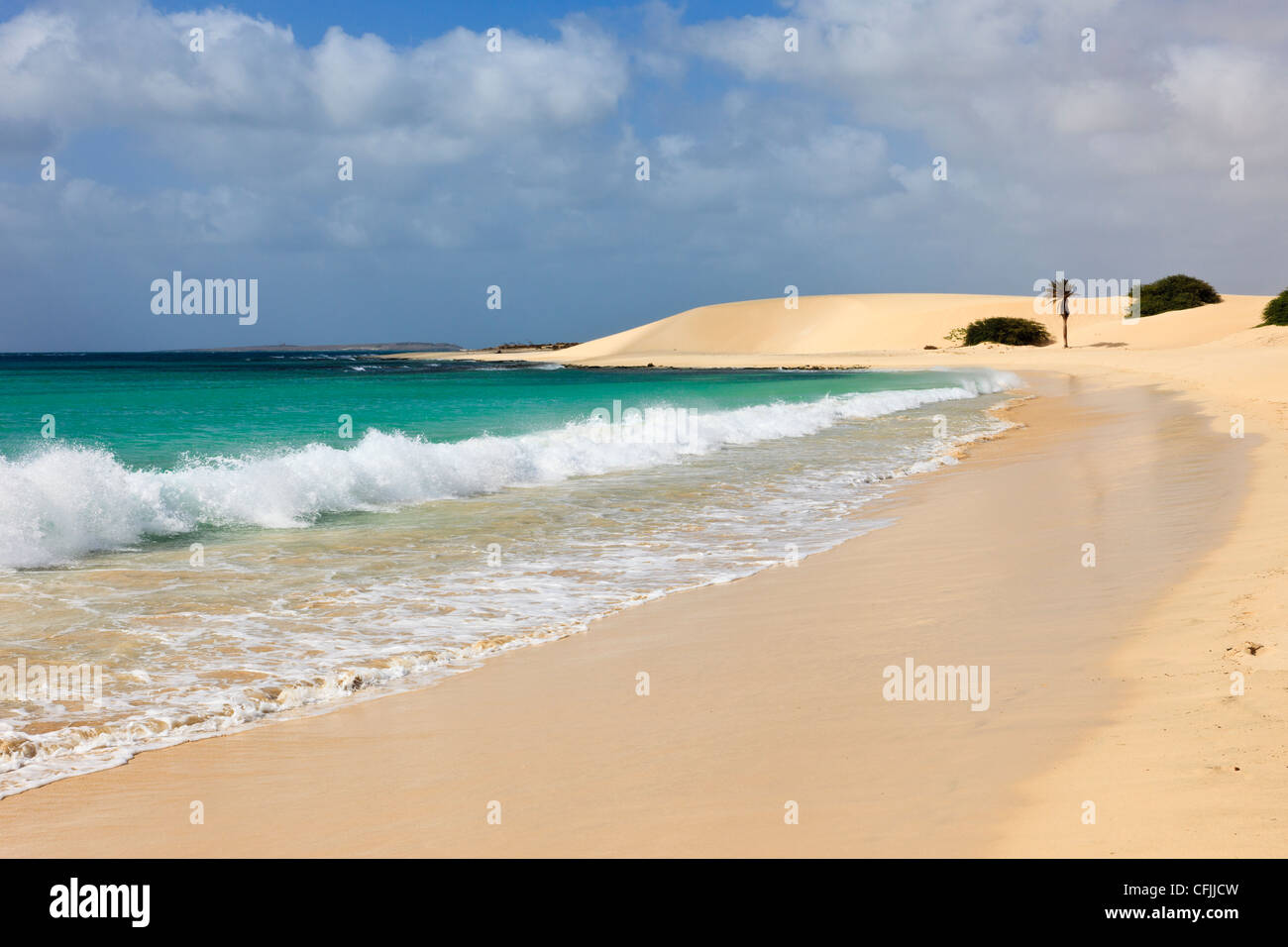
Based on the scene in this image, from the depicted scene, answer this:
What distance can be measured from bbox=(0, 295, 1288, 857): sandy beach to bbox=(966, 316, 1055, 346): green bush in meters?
76.5

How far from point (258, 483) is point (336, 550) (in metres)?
3.04

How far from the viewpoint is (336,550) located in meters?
9.59

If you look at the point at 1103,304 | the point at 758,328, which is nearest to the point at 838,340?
the point at 758,328

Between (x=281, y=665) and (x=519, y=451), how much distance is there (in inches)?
431

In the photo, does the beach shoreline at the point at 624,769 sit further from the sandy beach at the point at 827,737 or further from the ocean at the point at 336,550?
the ocean at the point at 336,550

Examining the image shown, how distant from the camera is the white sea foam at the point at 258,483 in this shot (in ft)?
31.6

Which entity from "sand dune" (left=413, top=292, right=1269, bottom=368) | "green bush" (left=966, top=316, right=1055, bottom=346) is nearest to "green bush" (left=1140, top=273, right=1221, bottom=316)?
"sand dune" (left=413, top=292, right=1269, bottom=368)

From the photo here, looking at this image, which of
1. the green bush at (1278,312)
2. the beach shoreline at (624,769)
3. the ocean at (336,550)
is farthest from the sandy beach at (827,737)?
the green bush at (1278,312)

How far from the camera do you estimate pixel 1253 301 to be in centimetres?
8038

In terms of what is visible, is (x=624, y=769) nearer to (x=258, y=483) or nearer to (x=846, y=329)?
(x=258, y=483)

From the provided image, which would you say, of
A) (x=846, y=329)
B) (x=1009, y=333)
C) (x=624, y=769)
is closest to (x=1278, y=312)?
(x=1009, y=333)

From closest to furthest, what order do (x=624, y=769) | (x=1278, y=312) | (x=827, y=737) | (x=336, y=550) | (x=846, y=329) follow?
1. (x=624, y=769)
2. (x=827, y=737)
3. (x=336, y=550)
4. (x=1278, y=312)
5. (x=846, y=329)

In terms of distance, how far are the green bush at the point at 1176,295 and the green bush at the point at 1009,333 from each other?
13.5m
